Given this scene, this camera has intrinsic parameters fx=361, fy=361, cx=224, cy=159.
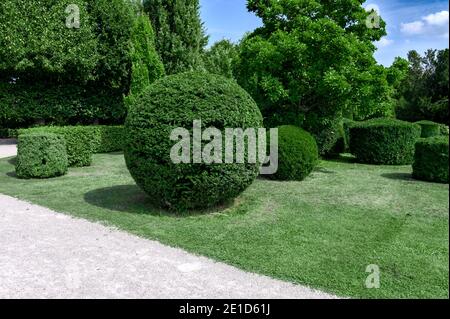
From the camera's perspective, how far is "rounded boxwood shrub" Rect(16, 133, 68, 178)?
1034 centimetres

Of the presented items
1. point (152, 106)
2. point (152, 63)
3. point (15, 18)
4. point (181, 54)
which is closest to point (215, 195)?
point (152, 106)

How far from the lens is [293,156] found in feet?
32.7

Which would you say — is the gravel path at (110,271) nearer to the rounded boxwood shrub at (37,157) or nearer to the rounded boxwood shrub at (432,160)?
the rounded boxwood shrub at (37,157)

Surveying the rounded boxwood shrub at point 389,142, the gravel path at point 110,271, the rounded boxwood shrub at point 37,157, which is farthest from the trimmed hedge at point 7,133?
the rounded boxwood shrub at point 389,142

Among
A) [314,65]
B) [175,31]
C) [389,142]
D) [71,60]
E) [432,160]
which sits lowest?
[432,160]

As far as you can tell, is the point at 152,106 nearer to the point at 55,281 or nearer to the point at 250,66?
the point at 55,281

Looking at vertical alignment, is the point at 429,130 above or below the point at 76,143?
above

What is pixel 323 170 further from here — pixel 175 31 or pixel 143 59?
pixel 175 31

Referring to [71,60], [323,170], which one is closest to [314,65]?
[323,170]

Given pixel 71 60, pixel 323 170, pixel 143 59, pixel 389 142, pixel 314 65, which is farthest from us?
pixel 71 60

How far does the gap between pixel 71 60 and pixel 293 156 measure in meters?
13.2

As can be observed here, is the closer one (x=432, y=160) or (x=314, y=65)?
(x=432, y=160)

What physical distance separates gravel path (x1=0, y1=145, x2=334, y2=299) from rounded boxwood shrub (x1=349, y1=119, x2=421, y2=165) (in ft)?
36.7

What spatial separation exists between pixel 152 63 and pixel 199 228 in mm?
12616
